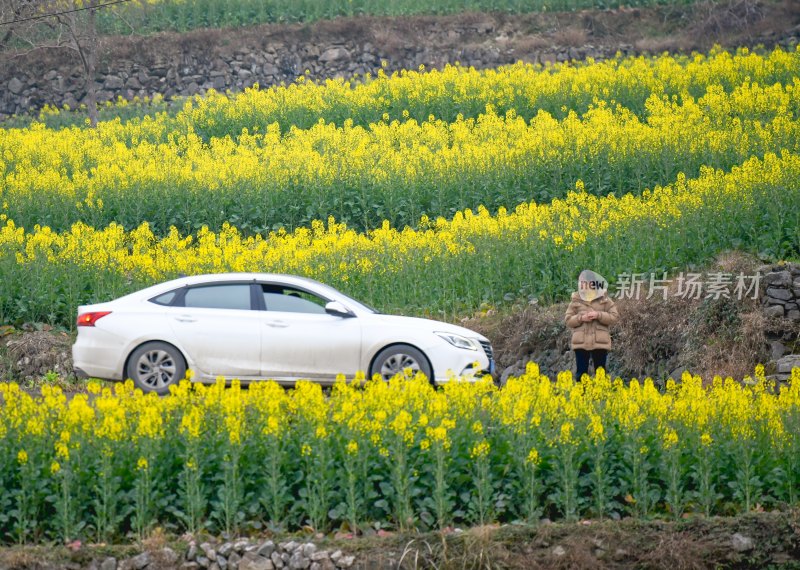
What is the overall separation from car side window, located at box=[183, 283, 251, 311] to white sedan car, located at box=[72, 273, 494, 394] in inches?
7.3

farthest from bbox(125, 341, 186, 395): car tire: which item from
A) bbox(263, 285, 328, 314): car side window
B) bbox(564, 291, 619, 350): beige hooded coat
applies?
bbox(564, 291, 619, 350): beige hooded coat

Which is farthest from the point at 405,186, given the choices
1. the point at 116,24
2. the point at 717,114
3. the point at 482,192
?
the point at 116,24

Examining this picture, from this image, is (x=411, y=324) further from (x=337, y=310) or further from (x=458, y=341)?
(x=337, y=310)

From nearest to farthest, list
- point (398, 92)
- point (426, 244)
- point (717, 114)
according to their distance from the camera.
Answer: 1. point (426, 244)
2. point (717, 114)
3. point (398, 92)

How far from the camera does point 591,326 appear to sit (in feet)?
52.5

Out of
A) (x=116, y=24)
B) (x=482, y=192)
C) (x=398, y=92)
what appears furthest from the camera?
(x=116, y=24)

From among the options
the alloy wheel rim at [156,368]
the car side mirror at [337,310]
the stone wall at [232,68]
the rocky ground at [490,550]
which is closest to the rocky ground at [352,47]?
the stone wall at [232,68]

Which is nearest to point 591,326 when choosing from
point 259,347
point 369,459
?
point 259,347

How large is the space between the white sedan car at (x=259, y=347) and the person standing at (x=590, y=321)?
129 cm

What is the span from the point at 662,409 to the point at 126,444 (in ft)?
18.1

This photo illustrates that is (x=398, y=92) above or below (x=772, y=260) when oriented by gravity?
above

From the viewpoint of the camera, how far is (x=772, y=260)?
20.0 metres

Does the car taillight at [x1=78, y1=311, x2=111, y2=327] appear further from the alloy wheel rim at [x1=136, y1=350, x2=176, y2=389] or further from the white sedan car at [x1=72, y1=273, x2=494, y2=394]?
the alloy wheel rim at [x1=136, y1=350, x2=176, y2=389]

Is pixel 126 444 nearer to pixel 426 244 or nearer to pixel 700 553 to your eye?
pixel 700 553
